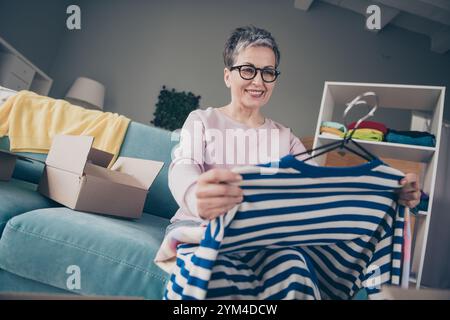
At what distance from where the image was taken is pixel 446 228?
228 cm

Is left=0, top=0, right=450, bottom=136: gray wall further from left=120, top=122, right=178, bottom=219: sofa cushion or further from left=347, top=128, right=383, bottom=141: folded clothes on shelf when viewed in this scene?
left=120, top=122, right=178, bottom=219: sofa cushion

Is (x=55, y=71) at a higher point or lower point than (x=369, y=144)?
higher

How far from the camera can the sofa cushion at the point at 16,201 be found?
1.07 metres

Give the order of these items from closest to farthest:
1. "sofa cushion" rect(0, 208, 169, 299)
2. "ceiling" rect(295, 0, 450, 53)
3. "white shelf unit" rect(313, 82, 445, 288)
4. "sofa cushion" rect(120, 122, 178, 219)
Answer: "sofa cushion" rect(0, 208, 169, 299)
"sofa cushion" rect(120, 122, 178, 219)
"white shelf unit" rect(313, 82, 445, 288)
"ceiling" rect(295, 0, 450, 53)

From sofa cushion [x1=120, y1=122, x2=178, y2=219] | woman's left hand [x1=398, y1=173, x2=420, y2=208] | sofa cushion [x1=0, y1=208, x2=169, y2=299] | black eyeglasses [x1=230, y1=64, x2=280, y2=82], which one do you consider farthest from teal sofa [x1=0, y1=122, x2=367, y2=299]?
black eyeglasses [x1=230, y1=64, x2=280, y2=82]

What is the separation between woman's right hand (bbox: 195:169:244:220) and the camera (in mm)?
583


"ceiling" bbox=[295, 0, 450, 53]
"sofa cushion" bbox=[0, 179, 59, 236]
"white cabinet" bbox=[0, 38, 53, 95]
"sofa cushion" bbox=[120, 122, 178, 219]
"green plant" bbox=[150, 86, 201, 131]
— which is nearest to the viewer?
"sofa cushion" bbox=[0, 179, 59, 236]

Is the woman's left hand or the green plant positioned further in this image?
the green plant

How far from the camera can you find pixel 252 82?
1.12m

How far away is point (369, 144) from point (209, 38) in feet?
9.10

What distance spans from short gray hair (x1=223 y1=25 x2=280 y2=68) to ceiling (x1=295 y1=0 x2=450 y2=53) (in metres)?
2.99

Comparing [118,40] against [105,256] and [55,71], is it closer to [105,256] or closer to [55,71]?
[55,71]

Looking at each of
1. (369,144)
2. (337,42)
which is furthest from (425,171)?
(337,42)

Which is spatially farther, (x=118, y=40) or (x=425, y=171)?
(x=118, y=40)
